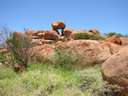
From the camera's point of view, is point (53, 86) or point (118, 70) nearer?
point (118, 70)

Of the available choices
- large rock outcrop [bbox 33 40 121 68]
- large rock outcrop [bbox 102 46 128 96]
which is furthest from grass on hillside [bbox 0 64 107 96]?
large rock outcrop [bbox 33 40 121 68]

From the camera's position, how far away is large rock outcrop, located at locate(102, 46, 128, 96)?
23.0 feet

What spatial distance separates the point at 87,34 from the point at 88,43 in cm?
1726

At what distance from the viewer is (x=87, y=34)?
32750mm

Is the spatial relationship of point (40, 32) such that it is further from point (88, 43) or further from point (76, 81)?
point (76, 81)

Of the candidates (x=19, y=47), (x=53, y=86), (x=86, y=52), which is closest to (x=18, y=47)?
(x=19, y=47)

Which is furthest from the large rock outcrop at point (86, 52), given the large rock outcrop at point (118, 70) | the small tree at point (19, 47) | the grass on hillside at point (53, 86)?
the large rock outcrop at point (118, 70)

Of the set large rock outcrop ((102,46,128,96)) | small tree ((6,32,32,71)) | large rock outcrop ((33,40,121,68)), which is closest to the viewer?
large rock outcrop ((102,46,128,96))

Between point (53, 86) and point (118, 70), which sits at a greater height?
point (118, 70)

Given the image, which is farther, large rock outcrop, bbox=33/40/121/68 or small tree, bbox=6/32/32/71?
small tree, bbox=6/32/32/71

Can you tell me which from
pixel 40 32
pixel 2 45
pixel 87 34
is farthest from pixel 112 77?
pixel 40 32

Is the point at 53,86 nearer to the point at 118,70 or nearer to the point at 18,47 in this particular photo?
the point at 118,70

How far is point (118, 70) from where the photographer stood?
712 centimetres

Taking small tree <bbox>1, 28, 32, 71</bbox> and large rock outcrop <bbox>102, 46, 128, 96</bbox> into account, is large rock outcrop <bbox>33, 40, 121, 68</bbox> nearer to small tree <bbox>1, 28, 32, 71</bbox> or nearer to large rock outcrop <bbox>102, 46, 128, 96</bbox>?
small tree <bbox>1, 28, 32, 71</bbox>
